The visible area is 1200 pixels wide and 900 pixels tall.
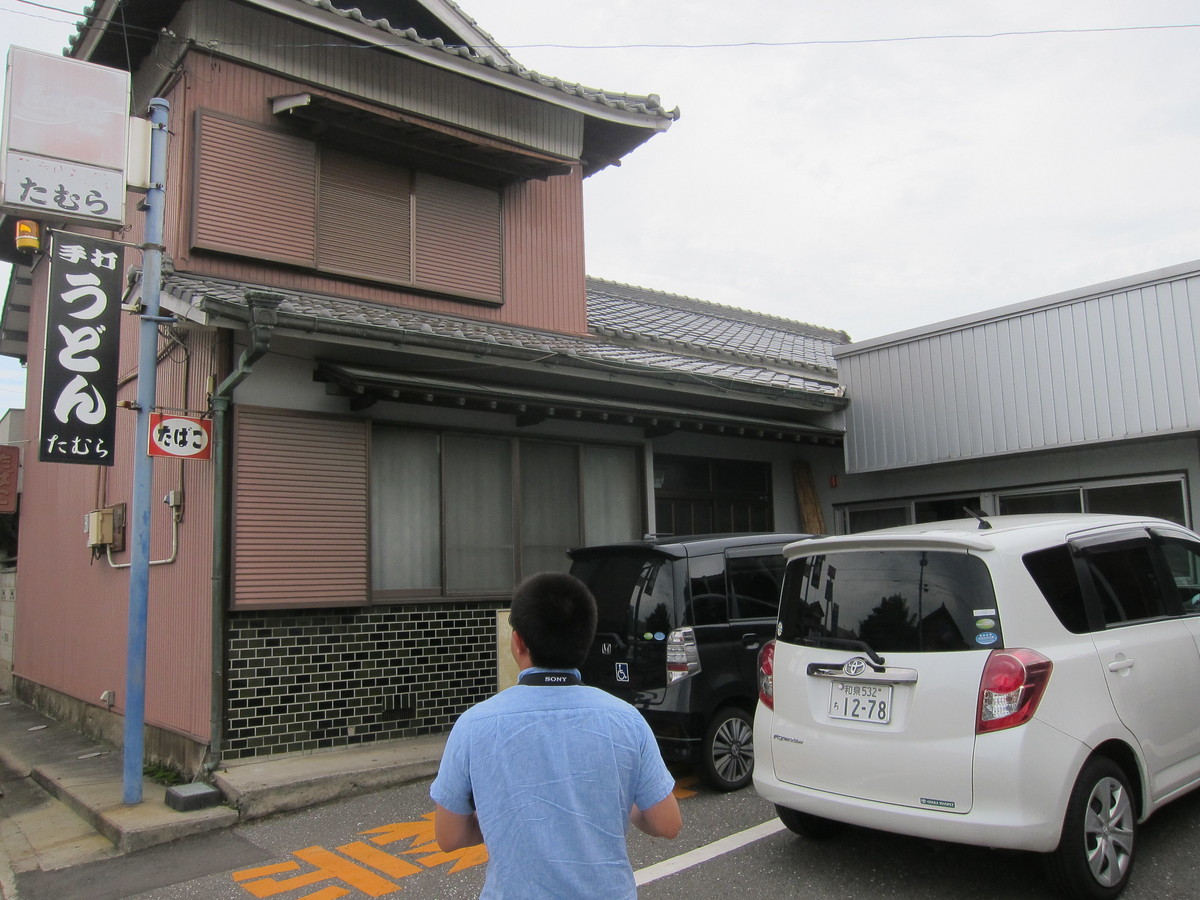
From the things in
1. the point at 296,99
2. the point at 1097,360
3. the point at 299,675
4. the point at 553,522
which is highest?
the point at 296,99

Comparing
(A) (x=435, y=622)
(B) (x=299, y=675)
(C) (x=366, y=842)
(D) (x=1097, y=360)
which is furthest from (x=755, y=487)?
(C) (x=366, y=842)

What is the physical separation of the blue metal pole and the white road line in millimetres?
3928

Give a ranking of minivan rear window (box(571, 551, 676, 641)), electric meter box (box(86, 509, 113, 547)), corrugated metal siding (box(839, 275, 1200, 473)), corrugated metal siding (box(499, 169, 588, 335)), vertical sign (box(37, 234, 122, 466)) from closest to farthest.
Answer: minivan rear window (box(571, 551, 676, 641))
vertical sign (box(37, 234, 122, 466))
corrugated metal siding (box(839, 275, 1200, 473))
electric meter box (box(86, 509, 113, 547))
corrugated metal siding (box(499, 169, 588, 335))

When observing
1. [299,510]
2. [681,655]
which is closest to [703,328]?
[299,510]

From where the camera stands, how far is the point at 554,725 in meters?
2.28

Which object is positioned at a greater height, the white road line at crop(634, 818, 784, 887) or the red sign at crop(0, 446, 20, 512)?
the red sign at crop(0, 446, 20, 512)

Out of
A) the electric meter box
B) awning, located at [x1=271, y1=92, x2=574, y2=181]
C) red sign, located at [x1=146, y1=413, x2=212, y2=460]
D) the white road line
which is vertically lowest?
the white road line

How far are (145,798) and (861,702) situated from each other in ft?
18.1

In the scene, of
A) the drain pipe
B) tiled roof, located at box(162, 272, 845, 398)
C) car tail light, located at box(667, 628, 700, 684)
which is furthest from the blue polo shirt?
tiled roof, located at box(162, 272, 845, 398)

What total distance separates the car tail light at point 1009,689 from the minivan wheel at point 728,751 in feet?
7.94

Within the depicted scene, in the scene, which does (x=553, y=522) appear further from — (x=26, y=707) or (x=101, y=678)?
(x=26, y=707)

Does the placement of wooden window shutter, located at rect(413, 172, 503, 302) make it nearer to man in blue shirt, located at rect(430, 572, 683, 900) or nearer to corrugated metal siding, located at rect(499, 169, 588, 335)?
corrugated metal siding, located at rect(499, 169, 588, 335)

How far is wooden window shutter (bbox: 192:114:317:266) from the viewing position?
871cm

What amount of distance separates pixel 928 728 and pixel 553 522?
5883 millimetres
